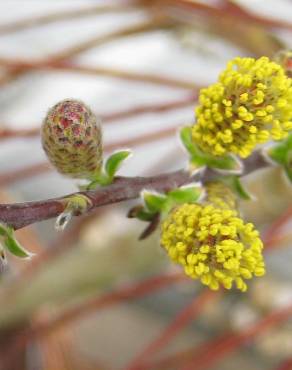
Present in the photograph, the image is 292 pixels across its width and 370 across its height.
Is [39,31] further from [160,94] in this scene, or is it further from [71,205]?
[71,205]

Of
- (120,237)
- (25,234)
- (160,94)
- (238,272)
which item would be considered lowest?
(238,272)

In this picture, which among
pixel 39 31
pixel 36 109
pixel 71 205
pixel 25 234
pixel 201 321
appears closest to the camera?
pixel 71 205

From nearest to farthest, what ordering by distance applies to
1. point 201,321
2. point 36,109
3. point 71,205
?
1. point 71,205
2. point 201,321
3. point 36,109

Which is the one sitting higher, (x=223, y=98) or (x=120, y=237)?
(x=120, y=237)

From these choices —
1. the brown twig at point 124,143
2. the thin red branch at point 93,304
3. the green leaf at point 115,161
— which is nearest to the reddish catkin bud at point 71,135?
the green leaf at point 115,161

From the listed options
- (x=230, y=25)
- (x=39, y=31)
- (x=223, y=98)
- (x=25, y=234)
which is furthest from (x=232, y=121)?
(x=39, y=31)

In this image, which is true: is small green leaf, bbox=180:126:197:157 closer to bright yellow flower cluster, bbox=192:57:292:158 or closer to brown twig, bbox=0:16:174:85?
bright yellow flower cluster, bbox=192:57:292:158

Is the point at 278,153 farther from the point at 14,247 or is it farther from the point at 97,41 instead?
the point at 97,41
